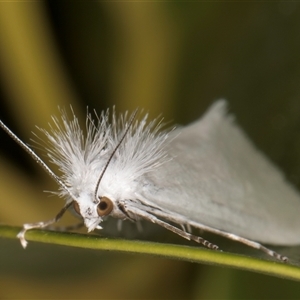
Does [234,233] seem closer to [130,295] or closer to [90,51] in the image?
[130,295]

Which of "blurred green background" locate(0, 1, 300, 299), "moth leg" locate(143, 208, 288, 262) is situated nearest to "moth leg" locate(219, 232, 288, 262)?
"moth leg" locate(143, 208, 288, 262)

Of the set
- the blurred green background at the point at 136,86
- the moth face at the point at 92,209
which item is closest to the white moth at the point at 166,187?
the moth face at the point at 92,209

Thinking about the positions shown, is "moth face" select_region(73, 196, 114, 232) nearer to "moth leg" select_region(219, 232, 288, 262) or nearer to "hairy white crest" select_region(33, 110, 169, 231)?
"hairy white crest" select_region(33, 110, 169, 231)

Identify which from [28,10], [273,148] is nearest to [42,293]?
[273,148]

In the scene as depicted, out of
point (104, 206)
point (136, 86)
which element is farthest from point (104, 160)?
point (136, 86)

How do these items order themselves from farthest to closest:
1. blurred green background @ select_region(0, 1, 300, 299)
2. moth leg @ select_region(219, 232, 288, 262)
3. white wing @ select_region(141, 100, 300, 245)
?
blurred green background @ select_region(0, 1, 300, 299)
white wing @ select_region(141, 100, 300, 245)
moth leg @ select_region(219, 232, 288, 262)

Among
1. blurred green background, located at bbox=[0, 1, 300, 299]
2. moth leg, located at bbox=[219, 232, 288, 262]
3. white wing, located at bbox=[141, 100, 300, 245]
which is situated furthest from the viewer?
blurred green background, located at bbox=[0, 1, 300, 299]

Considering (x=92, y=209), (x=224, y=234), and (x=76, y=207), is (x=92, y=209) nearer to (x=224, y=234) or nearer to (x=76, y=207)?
(x=76, y=207)
